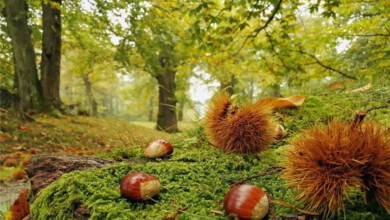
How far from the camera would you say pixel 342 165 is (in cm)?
80

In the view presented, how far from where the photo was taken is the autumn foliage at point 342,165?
0.77 meters

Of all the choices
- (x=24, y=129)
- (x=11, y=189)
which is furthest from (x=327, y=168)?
(x=24, y=129)

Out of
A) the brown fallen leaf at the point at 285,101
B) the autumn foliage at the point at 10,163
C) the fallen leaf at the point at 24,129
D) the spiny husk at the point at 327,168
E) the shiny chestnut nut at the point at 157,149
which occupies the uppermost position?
the brown fallen leaf at the point at 285,101

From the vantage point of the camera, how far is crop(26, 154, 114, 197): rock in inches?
52.8

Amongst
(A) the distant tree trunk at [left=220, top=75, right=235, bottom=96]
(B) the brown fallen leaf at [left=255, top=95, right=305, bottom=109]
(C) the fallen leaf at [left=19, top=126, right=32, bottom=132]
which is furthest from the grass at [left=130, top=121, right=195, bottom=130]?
(C) the fallen leaf at [left=19, top=126, right=32, bottom=132]

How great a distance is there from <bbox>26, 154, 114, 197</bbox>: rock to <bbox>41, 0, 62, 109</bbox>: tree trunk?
7822mm

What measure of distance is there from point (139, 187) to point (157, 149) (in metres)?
0.66

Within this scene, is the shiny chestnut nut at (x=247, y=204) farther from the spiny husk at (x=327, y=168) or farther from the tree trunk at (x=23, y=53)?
the tree trunk at (x=23, y=53)

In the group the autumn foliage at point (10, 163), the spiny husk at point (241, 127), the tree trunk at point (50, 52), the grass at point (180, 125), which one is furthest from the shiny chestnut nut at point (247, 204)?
the tree trunk at point (50, 52)

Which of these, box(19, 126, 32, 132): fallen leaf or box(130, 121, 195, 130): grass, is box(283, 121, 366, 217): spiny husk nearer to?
box(130, 121, 195, 130): grass

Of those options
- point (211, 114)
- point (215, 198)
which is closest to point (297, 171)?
point (215, 198)

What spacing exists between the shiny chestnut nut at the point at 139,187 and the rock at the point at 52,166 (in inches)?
16.7

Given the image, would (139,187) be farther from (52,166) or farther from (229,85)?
(229,85)

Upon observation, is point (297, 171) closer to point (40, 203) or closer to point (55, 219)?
point (55, 219)
